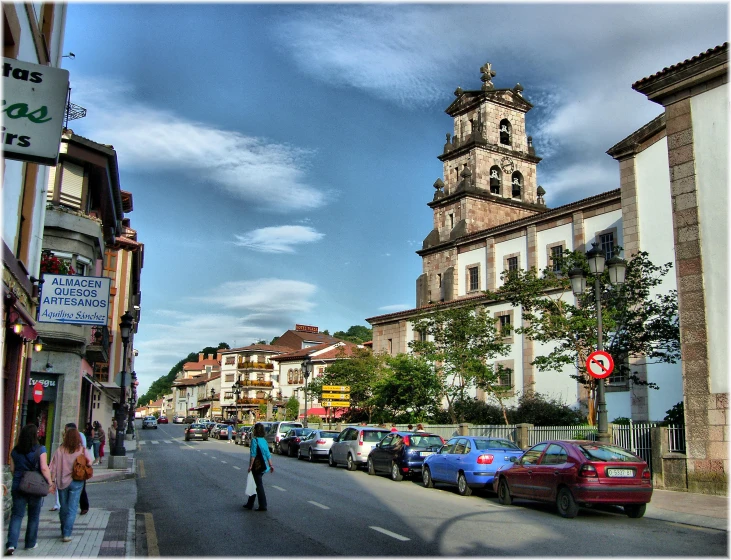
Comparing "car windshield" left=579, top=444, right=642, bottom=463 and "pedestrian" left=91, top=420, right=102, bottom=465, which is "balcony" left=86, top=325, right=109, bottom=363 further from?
"car windshield" left=579, top=444, right=642, bottom=463

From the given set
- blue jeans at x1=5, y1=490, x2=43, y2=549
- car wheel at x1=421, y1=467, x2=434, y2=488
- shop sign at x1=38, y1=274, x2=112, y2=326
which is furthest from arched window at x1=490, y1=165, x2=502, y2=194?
blue jeans at x1=5, y1=490, x2=43, y2=549

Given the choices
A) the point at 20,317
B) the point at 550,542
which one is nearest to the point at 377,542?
the point at 550,542

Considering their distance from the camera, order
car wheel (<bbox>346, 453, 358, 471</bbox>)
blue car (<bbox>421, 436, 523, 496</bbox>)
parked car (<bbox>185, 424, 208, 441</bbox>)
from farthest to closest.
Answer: parked car (<bbox>185, 424, 208, 441</bbox>)
car wheel (<bbox>346, 453, 358, 471</bbox>)
blue car (<bbox>421, 436, 523, 496</bbox>)

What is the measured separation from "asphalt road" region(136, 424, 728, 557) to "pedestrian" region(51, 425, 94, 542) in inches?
56.0

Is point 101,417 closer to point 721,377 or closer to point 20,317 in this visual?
point 20,317

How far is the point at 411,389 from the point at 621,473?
2762 centimetres

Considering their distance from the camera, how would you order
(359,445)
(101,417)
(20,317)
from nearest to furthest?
(20,317), (359,445), (101,417)

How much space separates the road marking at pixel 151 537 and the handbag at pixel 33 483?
67.1 inches

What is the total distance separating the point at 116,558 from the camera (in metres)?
8.80

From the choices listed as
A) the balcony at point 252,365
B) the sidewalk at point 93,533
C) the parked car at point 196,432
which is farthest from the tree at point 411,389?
the balcony at point 252,365

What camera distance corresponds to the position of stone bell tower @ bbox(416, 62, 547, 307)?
163 ft

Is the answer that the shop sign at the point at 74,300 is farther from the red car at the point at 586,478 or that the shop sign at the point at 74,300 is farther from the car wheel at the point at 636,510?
the car wheel at the point at 636,510

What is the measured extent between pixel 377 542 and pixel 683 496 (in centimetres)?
981

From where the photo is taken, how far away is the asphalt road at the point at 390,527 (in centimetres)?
959
